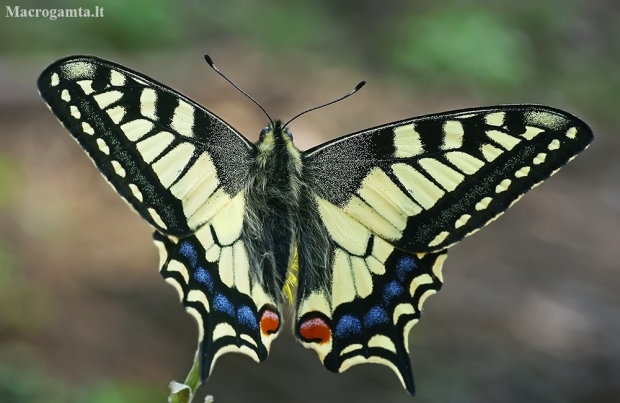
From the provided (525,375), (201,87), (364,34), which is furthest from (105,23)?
(525,375)

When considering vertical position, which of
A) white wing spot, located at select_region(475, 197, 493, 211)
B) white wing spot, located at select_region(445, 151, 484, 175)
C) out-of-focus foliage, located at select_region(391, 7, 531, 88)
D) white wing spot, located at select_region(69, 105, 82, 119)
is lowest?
white wing spot, located at select_region(475, 197, 493, 211)

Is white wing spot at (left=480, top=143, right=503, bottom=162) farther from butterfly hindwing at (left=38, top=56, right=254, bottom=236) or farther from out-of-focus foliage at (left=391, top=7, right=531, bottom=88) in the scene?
out-of-focus foliage at (left=391, top=7, right=531, bottom=88)

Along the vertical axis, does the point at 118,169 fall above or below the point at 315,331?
above

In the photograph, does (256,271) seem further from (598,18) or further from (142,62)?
(598,18)

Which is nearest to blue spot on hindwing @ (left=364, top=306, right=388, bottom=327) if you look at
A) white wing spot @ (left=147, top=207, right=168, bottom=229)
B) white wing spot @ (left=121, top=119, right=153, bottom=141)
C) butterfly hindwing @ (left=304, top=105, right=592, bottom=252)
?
butterfly hindwing @ (left=304, top=105, right=592, bottom=252)

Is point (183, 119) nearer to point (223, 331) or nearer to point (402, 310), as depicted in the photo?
point (223, 331)

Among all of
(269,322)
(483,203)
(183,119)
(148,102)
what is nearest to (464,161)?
(483,203)

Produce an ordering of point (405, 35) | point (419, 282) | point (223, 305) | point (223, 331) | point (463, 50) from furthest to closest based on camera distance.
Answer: point (405, 35) → point (463, 50) → point (419, 282) → point (223, 305) → point (223, 331)
